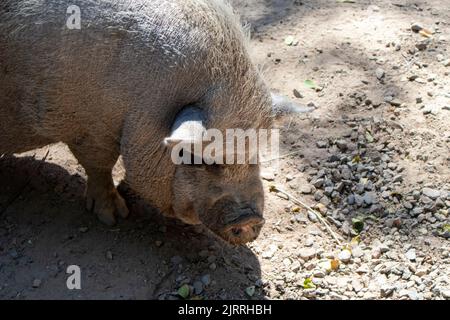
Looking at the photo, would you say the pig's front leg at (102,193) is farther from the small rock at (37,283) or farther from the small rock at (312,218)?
the small rock at (312,218)

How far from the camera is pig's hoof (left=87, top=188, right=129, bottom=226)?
428 cm

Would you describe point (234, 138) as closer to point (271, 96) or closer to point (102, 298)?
point (271, 96)

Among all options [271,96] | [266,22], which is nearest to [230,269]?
[271,96]

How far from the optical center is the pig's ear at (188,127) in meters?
3.17

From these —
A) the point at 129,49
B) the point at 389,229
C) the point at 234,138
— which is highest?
the point at 129,49

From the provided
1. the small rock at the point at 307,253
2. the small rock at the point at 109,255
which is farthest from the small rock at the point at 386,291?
the small rock at the point at 109,255

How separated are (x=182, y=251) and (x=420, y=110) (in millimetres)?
2134

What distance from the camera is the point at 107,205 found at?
14.1ft

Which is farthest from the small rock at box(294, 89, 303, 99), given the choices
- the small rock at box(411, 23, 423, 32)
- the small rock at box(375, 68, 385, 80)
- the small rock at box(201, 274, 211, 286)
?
the small rock at box(201, 274, 211, 286)

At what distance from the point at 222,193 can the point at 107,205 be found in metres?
1.01

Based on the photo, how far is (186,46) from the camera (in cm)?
347

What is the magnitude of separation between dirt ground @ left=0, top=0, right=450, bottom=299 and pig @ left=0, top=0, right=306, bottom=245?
16.8 inches

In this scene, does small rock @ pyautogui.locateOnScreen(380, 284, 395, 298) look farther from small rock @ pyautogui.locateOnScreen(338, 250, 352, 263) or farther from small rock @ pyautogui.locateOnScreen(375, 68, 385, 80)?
small rock @ pyautogui.locateOnScreen(375, 68, 385, 80)

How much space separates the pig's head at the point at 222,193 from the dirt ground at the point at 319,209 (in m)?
0.43
